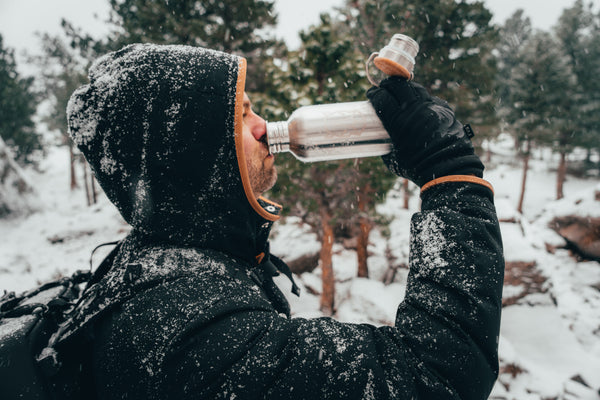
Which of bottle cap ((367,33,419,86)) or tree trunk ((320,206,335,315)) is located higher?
bottle cap ((367,33,419,86))

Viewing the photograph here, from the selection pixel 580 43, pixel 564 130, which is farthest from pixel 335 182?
pixel 580 43

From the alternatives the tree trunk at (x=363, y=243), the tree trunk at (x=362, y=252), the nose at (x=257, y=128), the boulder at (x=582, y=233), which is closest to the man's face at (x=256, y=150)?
the nose at (x=257, y=128)

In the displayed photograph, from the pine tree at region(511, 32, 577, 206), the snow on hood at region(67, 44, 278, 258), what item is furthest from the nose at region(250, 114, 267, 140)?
the pine tree at region(511, 32, 577, 206)

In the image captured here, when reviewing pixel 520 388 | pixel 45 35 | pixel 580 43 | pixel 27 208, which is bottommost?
pixel 520 388

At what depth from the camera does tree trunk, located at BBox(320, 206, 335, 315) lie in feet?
26.1

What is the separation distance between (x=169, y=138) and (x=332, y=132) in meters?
0.82

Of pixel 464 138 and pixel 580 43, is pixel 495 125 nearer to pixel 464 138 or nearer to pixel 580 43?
pixel 464 138

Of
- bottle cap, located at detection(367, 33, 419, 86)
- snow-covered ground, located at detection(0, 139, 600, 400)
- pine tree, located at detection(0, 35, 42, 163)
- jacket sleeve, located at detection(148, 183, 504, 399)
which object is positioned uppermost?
pine tree, located at detection(0, 35, 42, 163)

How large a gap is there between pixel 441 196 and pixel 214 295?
92cm

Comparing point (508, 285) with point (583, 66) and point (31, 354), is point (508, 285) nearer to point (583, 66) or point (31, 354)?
point (31, 354)

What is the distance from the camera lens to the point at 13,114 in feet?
63.5

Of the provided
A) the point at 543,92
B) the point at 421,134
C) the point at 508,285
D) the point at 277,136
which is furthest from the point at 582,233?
the point at 277,136

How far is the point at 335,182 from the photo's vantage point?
7348 mm

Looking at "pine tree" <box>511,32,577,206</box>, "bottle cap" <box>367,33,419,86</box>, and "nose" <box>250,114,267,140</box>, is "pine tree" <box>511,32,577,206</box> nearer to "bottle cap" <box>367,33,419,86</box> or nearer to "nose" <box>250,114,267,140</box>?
"bottle cap" <box>367,33,419,86</box>
